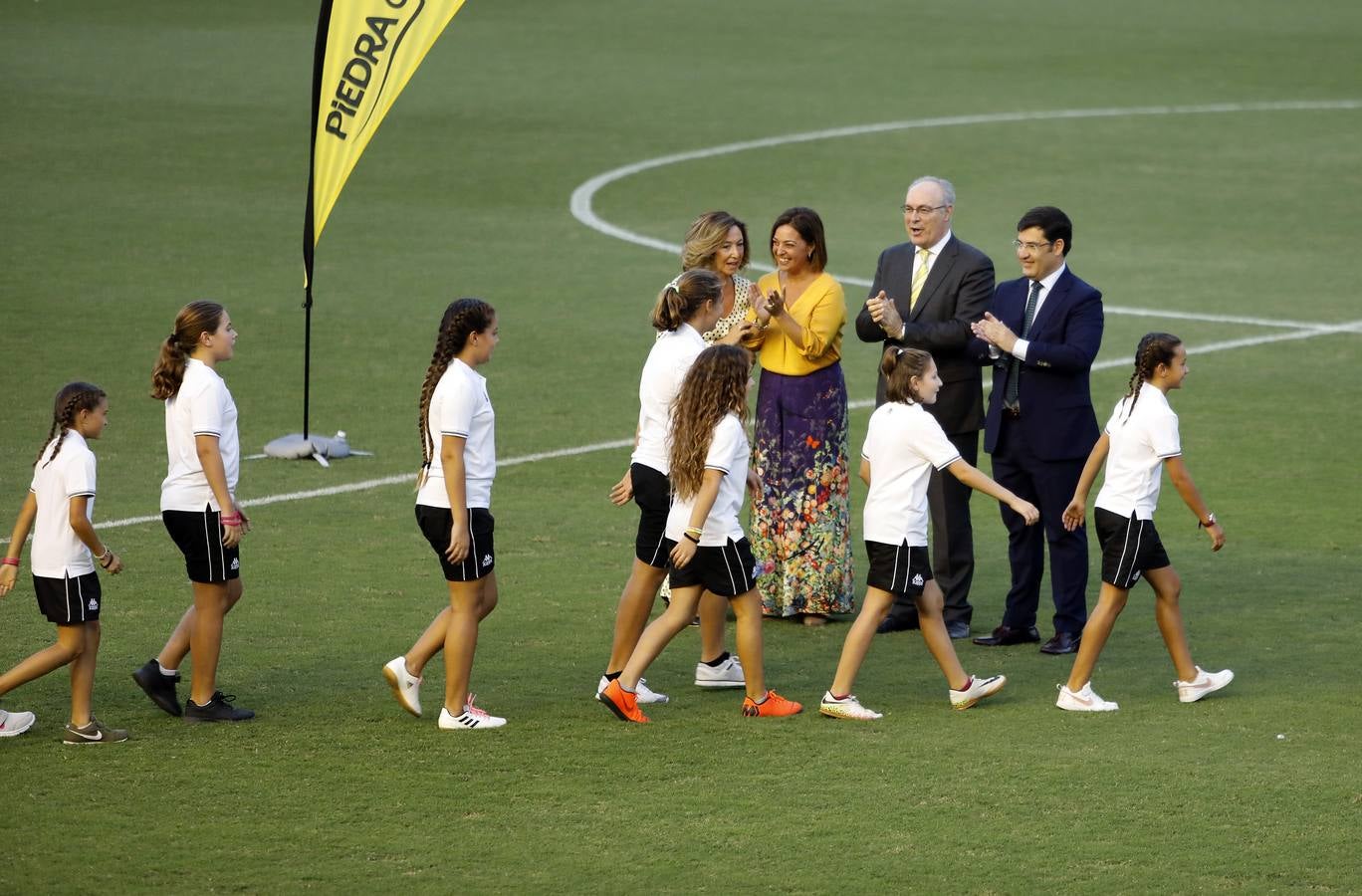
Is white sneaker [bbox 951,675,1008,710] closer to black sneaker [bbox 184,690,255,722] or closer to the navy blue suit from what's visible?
the navy blue suit

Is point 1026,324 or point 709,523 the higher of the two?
point 1026,324

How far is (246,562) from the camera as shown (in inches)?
447

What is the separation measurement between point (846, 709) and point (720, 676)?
0.87 metres

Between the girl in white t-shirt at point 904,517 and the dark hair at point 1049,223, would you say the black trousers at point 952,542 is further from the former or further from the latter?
the girl in white t-shirt at point 904,517

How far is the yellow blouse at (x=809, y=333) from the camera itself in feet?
33.2

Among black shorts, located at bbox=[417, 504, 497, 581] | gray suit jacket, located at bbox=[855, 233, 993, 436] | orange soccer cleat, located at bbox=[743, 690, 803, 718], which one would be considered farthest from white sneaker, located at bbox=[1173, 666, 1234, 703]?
black shorts, located at bbox=[417, 504, 497, 581]

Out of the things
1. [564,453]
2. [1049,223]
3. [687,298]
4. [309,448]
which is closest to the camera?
[687,298]

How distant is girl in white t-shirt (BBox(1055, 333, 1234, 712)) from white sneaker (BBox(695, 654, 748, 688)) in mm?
1535

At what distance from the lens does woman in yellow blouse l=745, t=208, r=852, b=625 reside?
1027 centimetres

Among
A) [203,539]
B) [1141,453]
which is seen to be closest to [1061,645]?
[1141,453]

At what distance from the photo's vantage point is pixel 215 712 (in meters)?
8.48

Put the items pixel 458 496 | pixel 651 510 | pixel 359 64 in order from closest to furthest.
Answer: pixel 458 496 < pixel 651 510 < pixel 359 64

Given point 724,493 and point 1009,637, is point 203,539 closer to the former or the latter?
point 724,493

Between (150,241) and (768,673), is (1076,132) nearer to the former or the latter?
(150,241)
